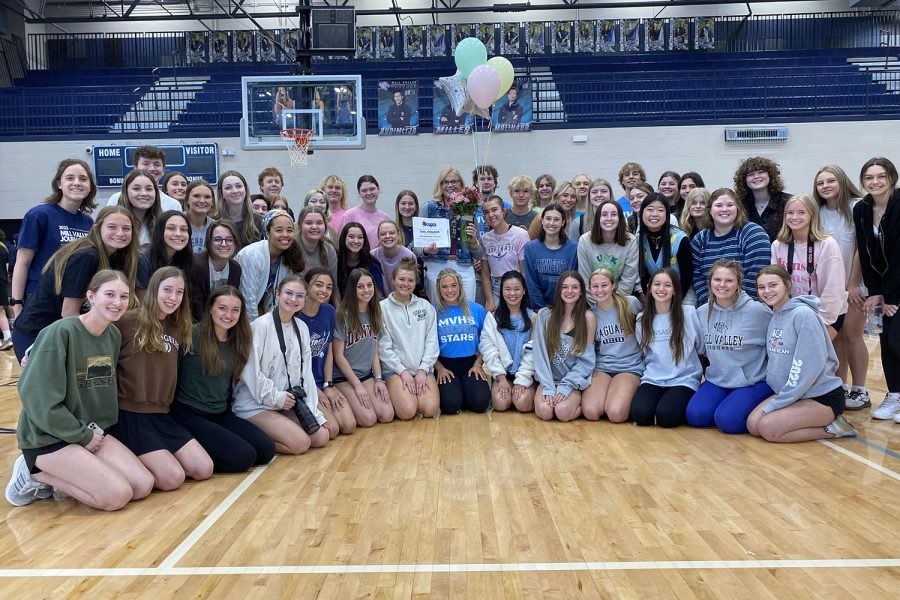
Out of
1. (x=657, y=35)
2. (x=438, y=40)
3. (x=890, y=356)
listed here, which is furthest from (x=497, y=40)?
(x=890, y=356)

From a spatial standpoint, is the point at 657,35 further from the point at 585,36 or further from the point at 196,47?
the point at 196,47

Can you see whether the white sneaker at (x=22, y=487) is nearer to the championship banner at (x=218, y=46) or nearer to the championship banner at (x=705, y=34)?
the championship banner at (x=218, y=46)

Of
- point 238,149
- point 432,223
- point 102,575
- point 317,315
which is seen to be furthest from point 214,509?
point 238,149

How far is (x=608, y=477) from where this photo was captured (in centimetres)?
363

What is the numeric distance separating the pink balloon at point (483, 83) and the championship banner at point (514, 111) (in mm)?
5027

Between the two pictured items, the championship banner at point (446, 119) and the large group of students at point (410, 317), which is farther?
the championship banner at point (446, 119)

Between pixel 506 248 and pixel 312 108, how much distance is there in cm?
465

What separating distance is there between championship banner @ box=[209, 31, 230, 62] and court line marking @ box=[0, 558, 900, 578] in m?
16.2

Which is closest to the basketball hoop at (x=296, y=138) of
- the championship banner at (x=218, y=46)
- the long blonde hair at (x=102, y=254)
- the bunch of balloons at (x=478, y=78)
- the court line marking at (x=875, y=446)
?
the bunch of balloons at (x=478, y=78)

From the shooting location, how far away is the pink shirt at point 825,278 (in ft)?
15.0

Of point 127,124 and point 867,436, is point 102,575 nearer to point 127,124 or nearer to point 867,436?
point 867,436

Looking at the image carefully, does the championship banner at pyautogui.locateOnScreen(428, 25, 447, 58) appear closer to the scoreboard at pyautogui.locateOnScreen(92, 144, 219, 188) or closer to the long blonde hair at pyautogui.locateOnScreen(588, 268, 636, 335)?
the scoreboard at pyautogui.locateOnScreen(92, 144, 219, 188)

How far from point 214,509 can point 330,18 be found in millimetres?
8621

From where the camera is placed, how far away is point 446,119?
12047mm
